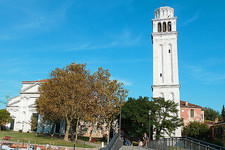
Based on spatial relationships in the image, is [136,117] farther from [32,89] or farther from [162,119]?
[32,89]

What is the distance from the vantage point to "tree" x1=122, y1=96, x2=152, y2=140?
36812mm

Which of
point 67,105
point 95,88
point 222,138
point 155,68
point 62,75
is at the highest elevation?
point 155,68

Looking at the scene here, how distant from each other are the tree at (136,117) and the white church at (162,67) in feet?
30.1

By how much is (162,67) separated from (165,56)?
2.72 m

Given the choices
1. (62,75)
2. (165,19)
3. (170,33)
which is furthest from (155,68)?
(62,75)

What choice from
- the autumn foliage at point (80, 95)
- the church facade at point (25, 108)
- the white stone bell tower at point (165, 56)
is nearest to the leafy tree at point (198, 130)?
the white stone bell tower at point (165, 56)

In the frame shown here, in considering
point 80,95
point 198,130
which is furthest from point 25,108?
point 198,130

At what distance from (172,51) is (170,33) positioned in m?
4.42

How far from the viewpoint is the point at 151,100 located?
40.8 meters

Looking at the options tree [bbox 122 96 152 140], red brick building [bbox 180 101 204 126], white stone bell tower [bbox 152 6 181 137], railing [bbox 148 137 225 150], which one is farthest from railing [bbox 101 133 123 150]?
red brick building [bbox 180 101 204 126]

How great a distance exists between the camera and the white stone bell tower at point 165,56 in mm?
47000

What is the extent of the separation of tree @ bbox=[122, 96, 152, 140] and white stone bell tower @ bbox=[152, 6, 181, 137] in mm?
8828

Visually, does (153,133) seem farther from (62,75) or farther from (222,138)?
(62,75)

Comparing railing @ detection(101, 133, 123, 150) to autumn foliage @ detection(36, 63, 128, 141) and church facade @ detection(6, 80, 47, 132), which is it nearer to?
autumn foliage @ detection(36, 63, 128, 141)
